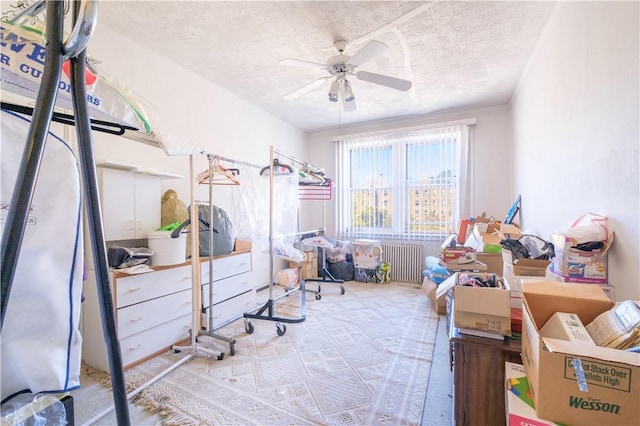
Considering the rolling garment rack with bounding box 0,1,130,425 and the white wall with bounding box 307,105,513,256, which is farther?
the white wall with bounding box 307,105,513,256

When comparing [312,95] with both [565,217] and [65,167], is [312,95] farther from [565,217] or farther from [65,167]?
[65,167]

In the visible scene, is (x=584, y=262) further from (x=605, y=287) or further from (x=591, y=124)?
(x=591, y=124)

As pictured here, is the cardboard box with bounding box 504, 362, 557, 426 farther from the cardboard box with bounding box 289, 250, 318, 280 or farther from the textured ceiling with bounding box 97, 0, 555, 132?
the cardboard box with bounding box 289, 250, 318, 280

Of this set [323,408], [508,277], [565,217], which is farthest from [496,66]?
[323,408]

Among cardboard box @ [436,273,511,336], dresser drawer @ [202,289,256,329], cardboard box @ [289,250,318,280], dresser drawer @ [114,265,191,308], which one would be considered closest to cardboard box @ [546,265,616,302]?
cardboard box @ [436,273,511,336]

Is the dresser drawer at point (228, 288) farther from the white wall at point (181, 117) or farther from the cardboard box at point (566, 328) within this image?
the cardboard box at point (566, 328)

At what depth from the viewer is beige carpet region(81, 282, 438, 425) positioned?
160cm

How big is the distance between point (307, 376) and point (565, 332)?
1.58 metres

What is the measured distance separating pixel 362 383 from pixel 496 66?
3.33m

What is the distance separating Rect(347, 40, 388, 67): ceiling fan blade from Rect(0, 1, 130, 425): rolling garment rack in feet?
6.11

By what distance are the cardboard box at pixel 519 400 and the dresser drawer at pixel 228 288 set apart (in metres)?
2.37

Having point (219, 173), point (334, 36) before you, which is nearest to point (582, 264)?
point (334, 36)

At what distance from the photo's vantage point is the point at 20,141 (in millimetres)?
657

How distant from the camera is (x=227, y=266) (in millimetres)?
2801
